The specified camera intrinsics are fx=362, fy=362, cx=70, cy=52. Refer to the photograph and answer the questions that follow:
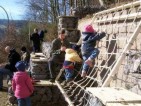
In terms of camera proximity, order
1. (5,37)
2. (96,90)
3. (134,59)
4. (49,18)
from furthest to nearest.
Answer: (49,18) → (5,37) → (134,59) → (96,90)

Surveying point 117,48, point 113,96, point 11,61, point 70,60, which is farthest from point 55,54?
point 113,96

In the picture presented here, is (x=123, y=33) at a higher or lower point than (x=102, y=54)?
higher

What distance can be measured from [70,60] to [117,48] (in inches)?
66.5

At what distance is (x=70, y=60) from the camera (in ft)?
28.2

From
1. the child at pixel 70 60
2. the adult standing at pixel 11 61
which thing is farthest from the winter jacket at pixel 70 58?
the adult standing at pixel 11 61

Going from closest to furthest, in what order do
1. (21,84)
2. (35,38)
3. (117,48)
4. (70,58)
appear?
(117,48)
(21,84)
(70,58)
(35,38)

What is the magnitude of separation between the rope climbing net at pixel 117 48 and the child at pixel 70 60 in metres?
0.24

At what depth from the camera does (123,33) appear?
22.9 ft

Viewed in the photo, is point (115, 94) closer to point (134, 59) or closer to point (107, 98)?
point (107, 98)

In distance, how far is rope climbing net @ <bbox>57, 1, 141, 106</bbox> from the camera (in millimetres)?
5922

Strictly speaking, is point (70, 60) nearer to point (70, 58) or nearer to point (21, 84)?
point (70, 58)

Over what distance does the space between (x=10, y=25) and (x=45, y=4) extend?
16.2ft

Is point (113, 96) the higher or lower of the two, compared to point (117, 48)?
lower

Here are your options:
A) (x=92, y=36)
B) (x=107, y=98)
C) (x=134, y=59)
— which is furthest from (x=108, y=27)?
(x=107, y=98)
